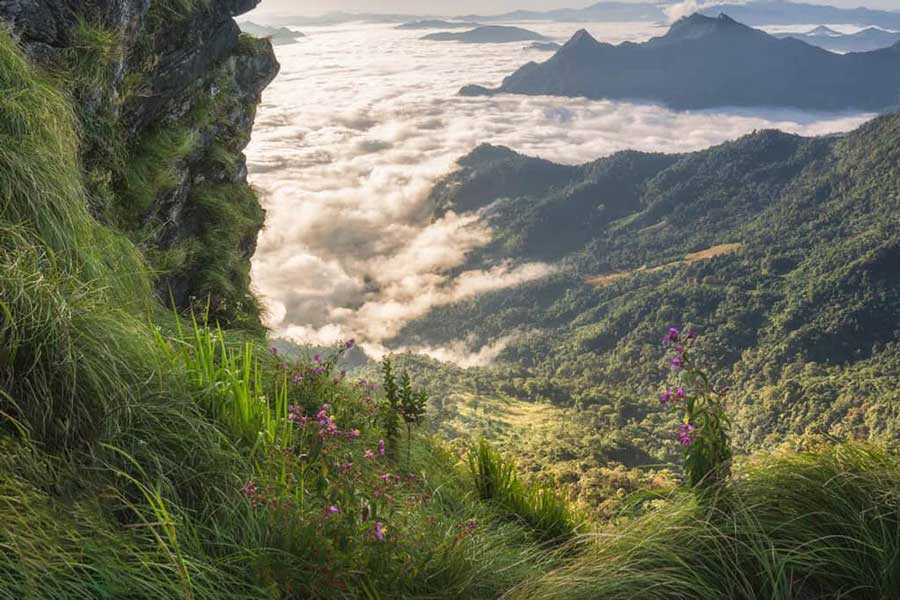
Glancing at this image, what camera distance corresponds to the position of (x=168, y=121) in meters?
7.53

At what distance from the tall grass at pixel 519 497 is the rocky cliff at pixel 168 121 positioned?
2694mm

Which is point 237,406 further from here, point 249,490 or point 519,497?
point 519,497

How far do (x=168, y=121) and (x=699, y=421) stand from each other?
7052mm

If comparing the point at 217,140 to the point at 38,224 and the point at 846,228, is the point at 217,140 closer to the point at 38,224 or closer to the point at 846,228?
the point at 38,224

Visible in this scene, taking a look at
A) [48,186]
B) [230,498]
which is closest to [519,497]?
[230,498]

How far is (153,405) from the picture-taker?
2434 mm

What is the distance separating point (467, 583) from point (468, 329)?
7751 inches

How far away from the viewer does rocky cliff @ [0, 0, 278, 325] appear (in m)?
4.94

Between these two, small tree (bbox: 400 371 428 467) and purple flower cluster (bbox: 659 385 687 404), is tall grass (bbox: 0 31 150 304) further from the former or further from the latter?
purple flower cluster (bbox: 659 385 687 404)

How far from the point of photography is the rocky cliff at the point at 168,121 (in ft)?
16.2

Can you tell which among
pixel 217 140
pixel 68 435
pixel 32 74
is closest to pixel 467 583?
pixel 68 435

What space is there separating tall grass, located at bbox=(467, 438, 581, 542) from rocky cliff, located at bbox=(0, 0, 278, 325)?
2.69 metres

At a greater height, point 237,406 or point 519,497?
point 237,406

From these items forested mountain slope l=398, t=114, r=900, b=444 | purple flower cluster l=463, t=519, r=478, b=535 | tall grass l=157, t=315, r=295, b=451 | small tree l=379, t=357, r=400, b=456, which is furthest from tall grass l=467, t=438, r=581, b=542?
forested mountain slope l=398, t=114, r=900, b=444
